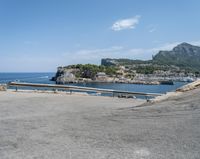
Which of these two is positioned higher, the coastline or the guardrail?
the guardrail

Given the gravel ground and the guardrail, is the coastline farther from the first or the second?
the guardrail

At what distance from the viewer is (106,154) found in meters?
4.62

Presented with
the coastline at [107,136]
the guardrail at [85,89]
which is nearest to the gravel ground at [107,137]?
the coastline at [107,136]

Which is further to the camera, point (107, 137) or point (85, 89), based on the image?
point (85, 89)

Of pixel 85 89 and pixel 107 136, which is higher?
pixel 85 89

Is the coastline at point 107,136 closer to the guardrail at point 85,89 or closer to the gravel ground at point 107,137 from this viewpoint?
the gravel ground at point 107,137

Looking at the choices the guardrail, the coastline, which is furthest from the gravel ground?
the guardrail

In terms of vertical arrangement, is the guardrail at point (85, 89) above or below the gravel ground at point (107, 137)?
above

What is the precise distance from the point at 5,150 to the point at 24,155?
0.56m

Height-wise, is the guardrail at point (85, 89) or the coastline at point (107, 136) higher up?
the guardrail at point (85, 89)

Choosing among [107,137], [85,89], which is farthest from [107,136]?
[85,89]

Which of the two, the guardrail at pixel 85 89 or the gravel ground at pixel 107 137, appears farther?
the guardrail at pixel 85 89

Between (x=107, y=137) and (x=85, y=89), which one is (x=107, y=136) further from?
(x=85, y=89)

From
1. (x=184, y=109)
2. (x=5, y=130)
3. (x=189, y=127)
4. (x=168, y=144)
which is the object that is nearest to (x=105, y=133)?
(x=168, y=144)
